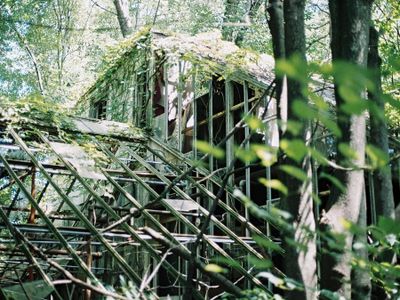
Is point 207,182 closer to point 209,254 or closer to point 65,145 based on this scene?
point 209,254

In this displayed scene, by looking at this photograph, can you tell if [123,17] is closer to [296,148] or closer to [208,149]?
[208,149]

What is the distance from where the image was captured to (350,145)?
2.29 meters

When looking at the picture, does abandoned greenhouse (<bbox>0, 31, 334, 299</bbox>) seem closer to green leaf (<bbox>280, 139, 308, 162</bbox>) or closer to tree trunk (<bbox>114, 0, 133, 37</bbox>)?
tree trunk (<bbox>114, 0, 133, 37</bbox>)

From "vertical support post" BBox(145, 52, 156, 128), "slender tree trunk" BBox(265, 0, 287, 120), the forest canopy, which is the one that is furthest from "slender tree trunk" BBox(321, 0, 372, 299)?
"vertical support post" BBox(145, 52, 156, 128)

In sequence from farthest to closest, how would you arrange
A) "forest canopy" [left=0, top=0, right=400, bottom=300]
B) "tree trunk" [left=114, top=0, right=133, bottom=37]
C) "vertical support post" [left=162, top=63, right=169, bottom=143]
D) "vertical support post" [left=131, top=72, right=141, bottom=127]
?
"tree trunk" [left=114, top=0, right=133, bottom=37]
"vertical support post" [left=131, top=72, right=141, bottom=127]
"vertical support post" [left=162, top=63, right=169, bottom=143]
"forest canopy" [left=0, top=0, right=400, bottom=300]

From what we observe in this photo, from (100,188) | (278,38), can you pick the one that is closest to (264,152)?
(278,38)

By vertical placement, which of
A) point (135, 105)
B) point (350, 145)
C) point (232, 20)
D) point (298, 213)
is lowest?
point (298, 213)

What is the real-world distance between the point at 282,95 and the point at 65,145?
15.4 ft

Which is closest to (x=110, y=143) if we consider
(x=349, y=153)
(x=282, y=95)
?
(x=282, y=95)

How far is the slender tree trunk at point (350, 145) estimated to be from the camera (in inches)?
83.9

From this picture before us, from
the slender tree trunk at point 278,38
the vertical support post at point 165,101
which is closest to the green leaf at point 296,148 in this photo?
the slender tree trunk at point 278,38

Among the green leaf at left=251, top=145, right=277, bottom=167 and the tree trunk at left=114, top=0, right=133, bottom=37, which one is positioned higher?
the tree trunk at left=114, top=0, right=133, bottom=37

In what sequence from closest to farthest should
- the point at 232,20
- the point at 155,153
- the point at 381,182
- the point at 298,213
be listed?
the point at 298,213
the point at 381,182
the point at 155,153
the point at 232,20

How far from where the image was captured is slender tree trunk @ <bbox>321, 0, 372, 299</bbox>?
2132mm
